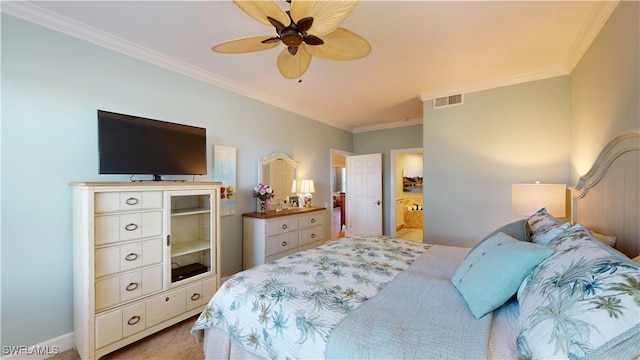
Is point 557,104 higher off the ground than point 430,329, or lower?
higher

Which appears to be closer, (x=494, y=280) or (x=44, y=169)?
(x=494, y=280)

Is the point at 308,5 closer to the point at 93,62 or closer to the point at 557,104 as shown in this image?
the point at 93,62

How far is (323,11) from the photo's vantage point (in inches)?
49.7

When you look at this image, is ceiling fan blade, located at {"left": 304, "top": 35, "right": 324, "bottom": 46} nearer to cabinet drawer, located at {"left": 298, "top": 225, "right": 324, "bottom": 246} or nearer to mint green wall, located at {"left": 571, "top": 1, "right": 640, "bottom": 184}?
mint green wall, located at {"left": 571, "top": 1, "right": 640, "bottom": 184}

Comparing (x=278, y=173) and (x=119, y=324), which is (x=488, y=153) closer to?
(x=278, y=173)

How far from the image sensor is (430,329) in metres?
0.96

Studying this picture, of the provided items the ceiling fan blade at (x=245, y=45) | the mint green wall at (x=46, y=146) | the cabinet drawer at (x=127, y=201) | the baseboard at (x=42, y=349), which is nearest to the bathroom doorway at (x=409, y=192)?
the ceiling fan blade at (x=245, y=45)

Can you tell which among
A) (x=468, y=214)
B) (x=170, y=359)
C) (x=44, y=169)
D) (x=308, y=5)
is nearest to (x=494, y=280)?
(x=308, y=5)

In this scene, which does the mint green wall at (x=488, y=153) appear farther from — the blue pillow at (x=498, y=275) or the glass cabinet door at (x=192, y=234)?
the glass cabinet door at (x=192, y=234)

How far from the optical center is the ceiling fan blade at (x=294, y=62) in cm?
179

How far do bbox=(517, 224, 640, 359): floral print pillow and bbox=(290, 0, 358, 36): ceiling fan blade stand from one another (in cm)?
139

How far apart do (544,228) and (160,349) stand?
2816mm

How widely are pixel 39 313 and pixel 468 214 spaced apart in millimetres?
4303

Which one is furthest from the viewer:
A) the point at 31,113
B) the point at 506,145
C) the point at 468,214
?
the point at 468,214
